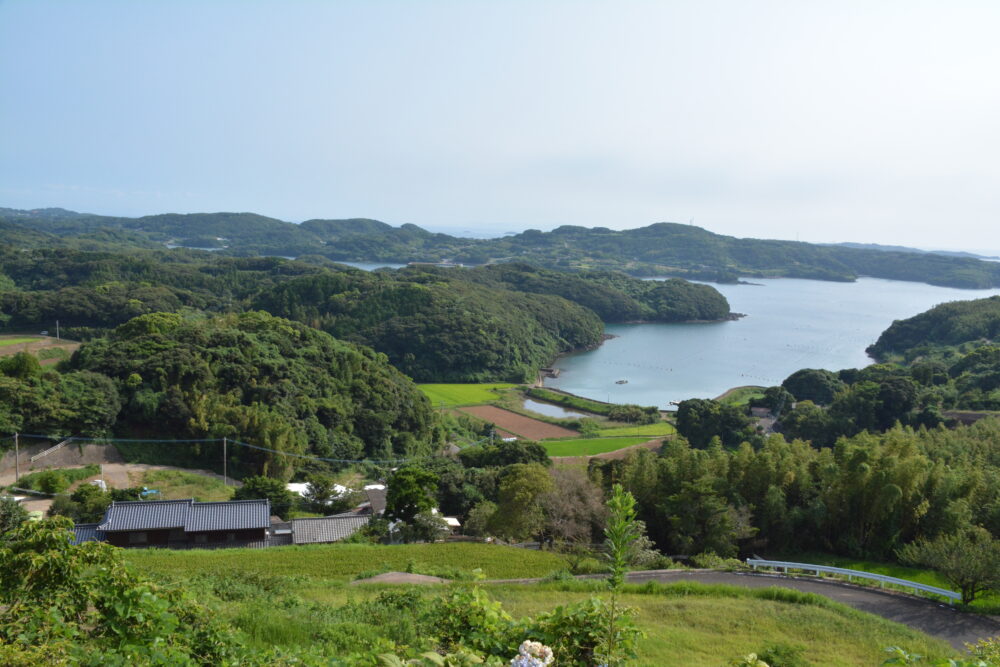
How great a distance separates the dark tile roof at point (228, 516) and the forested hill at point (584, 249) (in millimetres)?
106834

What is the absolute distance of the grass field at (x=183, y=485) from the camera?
17.9 metres

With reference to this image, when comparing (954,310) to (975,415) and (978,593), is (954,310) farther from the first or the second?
(978,593)

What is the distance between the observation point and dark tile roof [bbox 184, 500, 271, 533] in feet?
46.5

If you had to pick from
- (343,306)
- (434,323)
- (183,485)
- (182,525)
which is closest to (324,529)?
(182,525)

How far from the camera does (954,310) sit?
2147 inches

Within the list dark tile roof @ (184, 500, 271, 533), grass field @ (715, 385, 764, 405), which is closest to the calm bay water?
grass field @ (715, 385, 764, 405)

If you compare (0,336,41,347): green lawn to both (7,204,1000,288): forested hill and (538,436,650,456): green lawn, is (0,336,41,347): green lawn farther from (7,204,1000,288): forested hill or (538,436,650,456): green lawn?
(7,204,1000,288): forested hill

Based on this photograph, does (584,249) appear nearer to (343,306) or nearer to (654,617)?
(343,306)

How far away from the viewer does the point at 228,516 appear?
47.7 feet

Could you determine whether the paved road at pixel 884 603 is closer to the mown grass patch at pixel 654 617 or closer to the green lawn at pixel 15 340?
the mown grass patch at pixel 654 617

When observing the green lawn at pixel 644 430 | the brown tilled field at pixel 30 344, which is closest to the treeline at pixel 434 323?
the green lawn at pixel 644 430

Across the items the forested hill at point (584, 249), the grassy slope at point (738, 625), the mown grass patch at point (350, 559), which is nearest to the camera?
the grassy slope at point (738, 625)

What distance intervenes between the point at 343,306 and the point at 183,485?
35.0m

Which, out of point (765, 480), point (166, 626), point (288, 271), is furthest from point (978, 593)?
→ point (288, 271)
